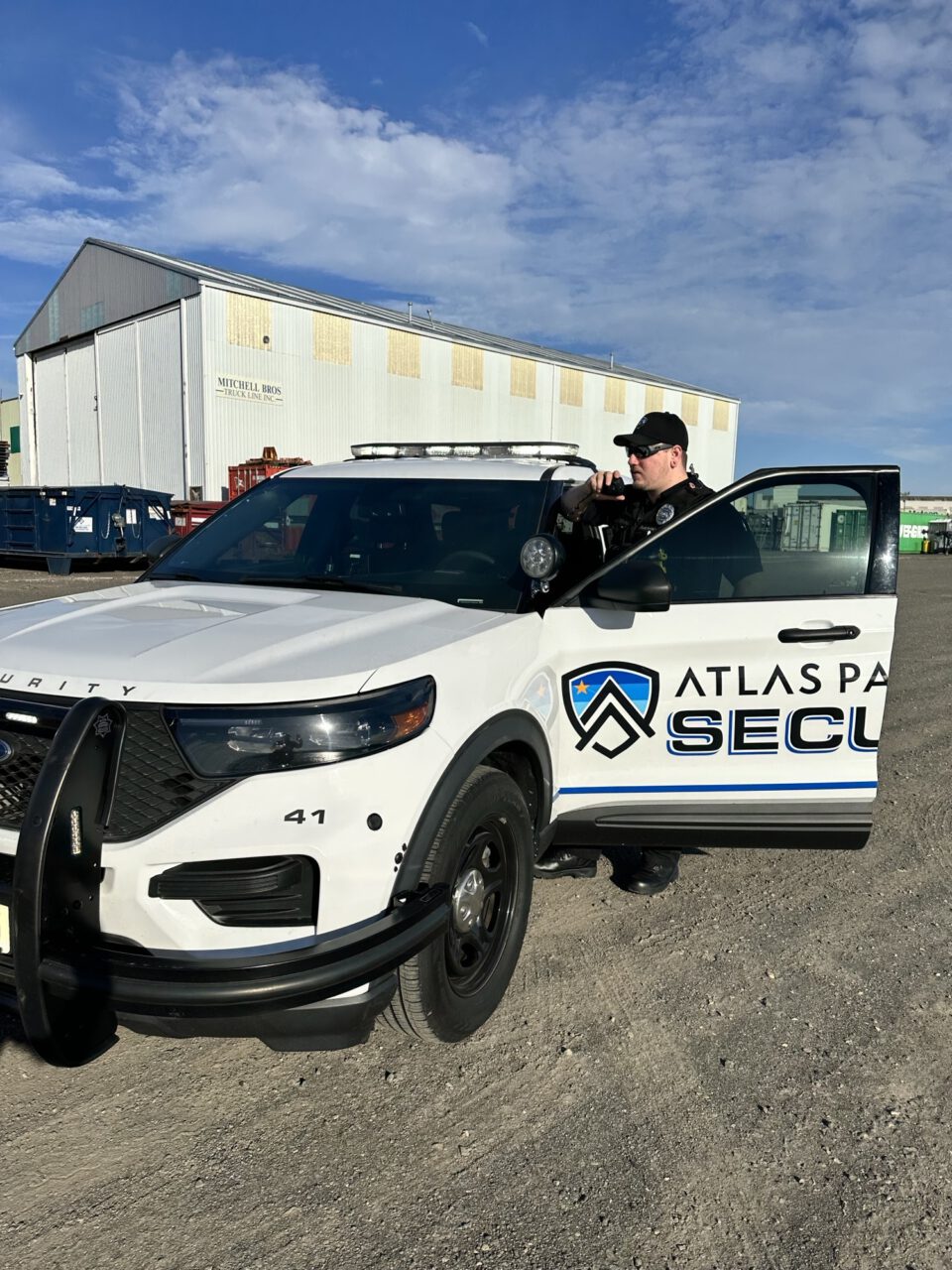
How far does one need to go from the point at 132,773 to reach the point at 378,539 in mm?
1698

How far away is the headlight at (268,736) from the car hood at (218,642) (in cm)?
4

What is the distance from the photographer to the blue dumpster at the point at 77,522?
18031 millimetres

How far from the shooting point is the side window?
3230mm

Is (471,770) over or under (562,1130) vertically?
over

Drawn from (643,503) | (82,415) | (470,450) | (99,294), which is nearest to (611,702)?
(643,503)

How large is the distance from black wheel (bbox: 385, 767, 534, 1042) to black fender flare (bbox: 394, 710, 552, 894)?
46 mm

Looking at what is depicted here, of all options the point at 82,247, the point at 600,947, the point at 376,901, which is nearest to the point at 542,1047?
the point at 600,947

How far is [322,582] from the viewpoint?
337 centimetres

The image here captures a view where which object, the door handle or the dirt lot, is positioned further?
the door handle

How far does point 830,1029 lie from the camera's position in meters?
2.86

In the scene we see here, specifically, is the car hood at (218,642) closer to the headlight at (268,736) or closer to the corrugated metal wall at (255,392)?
the headlight at (268,736)

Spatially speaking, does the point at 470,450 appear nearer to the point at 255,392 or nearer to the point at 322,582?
the point at 322,582

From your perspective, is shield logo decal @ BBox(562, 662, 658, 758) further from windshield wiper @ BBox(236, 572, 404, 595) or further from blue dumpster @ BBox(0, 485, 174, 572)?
blue dumpster @ BBox(0, 485, 174, 572)

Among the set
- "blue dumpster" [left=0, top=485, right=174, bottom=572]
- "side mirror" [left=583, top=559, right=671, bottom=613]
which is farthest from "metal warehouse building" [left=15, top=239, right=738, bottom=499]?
"side mirror" [left=583, top=559, right=671, bottom=613]
